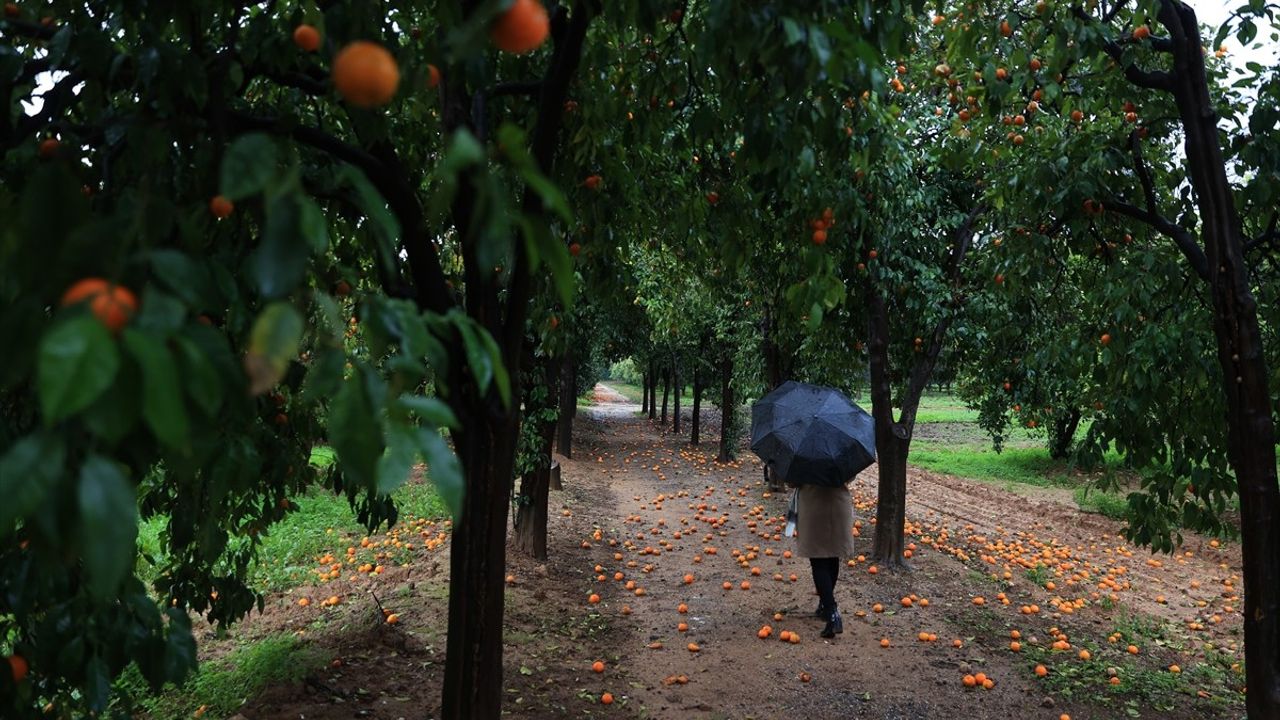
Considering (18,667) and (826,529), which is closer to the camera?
(18,667)

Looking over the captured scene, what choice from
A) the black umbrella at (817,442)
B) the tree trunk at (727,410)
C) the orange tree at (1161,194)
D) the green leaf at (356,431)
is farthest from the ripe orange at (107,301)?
the tree trunk at (727,410)

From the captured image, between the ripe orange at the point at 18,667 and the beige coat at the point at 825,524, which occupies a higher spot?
the ripe orange at the point at 18,667

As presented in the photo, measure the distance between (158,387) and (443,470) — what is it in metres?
0.32

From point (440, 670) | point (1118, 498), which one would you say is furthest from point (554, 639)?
point (1118, 498)

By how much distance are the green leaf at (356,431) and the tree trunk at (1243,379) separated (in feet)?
14.6

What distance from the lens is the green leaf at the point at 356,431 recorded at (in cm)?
97

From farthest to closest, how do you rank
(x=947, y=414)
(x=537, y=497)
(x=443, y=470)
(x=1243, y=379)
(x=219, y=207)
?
(x=947, y=414) < (x=537, y=497) < (x=1243, y=379) < (x=219, y=207) < (x=443, y=470)

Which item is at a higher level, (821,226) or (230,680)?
(821,226)

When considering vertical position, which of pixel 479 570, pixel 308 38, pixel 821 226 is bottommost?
pixel 479 570

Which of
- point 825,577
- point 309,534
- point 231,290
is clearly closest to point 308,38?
point 231,290

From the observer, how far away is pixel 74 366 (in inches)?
31.4

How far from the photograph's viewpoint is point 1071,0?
14.6 feet

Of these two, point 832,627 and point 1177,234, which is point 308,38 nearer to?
point 1177,234

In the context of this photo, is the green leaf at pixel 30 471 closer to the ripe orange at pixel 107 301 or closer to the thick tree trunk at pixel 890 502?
the ripe orange at pixel 107 301
